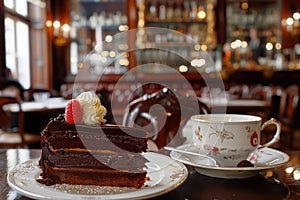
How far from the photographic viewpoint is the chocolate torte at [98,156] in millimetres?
771

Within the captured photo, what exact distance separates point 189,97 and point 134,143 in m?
0.78

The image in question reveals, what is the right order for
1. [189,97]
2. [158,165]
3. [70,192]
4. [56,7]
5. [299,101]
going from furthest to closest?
[56,7] < [299,101] < [189,97] < [158,165] < [70,192]

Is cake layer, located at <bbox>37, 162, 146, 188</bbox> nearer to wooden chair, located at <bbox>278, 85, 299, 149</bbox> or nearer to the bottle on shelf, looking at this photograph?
wooden chair, located at <bbox>278, 85, 299, 149</bbox>

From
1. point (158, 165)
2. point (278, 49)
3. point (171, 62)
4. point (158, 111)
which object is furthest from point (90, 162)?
point (278, 49)

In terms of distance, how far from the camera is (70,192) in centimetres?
72

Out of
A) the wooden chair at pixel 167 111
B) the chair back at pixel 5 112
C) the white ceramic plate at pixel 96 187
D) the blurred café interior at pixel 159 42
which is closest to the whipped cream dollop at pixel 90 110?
the white ceramic plate at pixel 96 187

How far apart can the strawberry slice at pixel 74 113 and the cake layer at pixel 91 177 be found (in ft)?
0.34

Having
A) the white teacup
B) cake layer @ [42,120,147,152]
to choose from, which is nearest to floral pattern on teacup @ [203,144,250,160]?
the white teacup

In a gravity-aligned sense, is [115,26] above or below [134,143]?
above

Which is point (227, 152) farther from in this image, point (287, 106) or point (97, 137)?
point (287, 106)

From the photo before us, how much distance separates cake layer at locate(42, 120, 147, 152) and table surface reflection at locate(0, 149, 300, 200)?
0.12 meters

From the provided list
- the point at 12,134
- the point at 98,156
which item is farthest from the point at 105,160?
the point at 12,134

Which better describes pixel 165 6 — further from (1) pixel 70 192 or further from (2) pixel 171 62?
(1) pixel 70 192

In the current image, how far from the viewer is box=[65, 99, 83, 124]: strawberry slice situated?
797 millimetres
